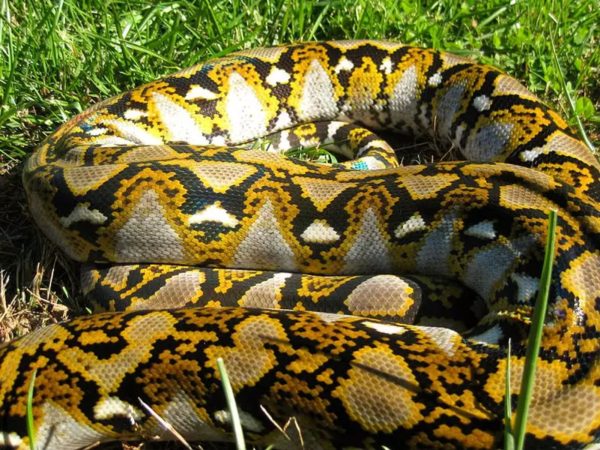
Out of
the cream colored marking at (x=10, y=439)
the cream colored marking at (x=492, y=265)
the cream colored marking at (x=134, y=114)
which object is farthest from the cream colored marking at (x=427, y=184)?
the cream colored marking at (x=10, y=439)

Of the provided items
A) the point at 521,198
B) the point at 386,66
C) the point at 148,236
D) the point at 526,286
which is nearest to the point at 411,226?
the point at 521,198

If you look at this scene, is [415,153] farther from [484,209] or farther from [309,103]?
[484,209]

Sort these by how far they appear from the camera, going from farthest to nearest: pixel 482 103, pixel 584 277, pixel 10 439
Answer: pixel 482 103 < pixel 584 277 < pixel 10 439

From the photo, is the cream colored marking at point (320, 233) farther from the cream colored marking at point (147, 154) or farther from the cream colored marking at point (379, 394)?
the cream colored marking at point (379, 394)

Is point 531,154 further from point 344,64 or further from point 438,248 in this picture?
point 344,64

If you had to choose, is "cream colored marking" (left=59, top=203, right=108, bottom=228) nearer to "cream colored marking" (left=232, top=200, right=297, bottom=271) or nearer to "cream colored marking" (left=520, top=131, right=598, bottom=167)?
"cream colored marking" (left=232, top=200, right=297, bottom=271)

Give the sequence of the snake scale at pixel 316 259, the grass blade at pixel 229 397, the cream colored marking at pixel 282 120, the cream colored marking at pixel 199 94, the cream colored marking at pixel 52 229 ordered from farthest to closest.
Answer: the cream colored marking at pixel 282 120 → the cream colored marking at pixel 199 94 → the cream colored marking at pixel 52 229 → the snake scale at pixel 316 259 → the grass blade at pixel 229 397
